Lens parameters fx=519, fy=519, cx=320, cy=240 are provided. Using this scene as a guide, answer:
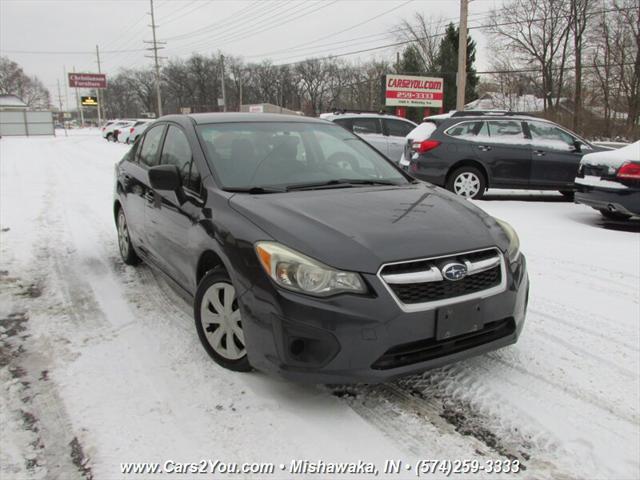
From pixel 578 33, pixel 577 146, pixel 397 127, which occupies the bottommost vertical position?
pixel 577 146

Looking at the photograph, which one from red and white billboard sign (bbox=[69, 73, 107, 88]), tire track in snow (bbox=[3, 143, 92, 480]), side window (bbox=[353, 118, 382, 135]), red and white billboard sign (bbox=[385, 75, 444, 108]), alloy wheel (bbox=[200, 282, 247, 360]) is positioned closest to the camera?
tire track in snow (bbox=[3, 143, 92, 480])

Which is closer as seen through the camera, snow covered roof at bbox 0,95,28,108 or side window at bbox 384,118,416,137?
side window at bbox 384,118,416,137

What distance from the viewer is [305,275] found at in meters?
2.57

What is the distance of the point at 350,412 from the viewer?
109 inches

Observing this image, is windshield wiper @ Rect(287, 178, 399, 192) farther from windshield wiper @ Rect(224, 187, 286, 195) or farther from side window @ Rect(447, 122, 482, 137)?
side window @ Rect(447, 122, 482, 137)

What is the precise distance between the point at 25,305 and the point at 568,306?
4.55 m

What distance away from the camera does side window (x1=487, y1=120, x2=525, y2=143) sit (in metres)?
9.80

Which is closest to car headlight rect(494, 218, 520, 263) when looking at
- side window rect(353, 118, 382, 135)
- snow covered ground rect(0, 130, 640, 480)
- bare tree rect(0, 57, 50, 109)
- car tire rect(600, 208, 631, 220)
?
snow covered ground rect(0, 130, 640, 480)

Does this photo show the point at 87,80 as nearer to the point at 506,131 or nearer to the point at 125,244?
the point at 506,131

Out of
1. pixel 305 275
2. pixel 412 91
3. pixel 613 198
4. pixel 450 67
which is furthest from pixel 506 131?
pixel 450 67

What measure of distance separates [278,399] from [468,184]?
778 centimetres

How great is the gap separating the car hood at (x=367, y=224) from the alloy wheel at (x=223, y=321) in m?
0.50

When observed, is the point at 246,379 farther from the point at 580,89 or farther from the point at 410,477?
the point at 580,89

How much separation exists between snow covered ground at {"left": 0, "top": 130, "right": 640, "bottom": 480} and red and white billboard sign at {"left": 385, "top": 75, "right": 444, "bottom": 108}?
23266mm
